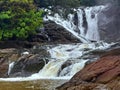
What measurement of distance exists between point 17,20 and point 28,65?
12971mm

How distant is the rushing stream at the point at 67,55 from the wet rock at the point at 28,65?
1.64 feet

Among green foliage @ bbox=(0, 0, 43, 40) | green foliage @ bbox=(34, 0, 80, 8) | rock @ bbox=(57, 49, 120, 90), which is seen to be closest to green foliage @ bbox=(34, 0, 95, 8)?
green foliage @ bbox=(34, 0, 80, 8)

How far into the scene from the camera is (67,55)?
3812cm

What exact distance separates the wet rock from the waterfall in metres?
17.1

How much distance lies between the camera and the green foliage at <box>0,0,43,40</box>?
149 feet

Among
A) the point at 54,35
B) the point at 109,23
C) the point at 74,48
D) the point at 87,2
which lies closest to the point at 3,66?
the point at 74,48

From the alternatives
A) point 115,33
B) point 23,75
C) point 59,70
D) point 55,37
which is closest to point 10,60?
point 23,75

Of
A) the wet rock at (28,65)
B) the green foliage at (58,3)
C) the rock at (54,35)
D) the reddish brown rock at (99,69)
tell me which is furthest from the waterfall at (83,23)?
the reddish brown rock at (99,69)

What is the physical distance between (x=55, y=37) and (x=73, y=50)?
29.5 feet

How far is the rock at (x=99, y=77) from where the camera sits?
21831 mm

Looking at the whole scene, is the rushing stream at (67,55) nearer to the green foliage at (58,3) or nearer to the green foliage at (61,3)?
the green foliage at (61,3)

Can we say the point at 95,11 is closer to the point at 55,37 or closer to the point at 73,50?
the point at 55,37

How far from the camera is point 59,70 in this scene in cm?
3228

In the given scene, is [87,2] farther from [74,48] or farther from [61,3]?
[74,48]
